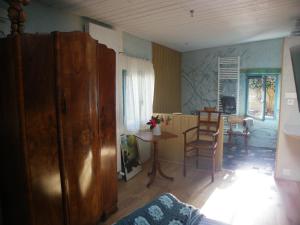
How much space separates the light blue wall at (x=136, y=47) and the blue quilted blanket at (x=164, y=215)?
2.64 metres

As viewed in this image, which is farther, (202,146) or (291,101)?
(202,146)

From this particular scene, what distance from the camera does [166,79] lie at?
4805 millimetres

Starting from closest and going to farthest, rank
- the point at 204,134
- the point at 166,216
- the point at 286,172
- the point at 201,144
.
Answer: the point at 166,216 → the point at 286,172 → the point at 201,144 → the point at 204,134

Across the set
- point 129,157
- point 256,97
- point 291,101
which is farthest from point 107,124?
point 256,97

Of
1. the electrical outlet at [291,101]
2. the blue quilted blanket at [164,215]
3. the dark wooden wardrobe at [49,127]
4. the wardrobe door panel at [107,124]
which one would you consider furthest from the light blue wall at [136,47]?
the blue quilted blanket at [164,215]

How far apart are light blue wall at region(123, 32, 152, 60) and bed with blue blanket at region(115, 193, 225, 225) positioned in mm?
2640

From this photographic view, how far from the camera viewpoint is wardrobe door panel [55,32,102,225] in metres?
1.64

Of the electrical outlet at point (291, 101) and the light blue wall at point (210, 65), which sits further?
the light blue wall at point (210, 65)

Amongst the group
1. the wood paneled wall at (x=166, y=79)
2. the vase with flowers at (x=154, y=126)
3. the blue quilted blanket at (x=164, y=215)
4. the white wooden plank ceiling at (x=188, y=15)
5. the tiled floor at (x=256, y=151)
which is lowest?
the tiled floor at (x=256, y=151)

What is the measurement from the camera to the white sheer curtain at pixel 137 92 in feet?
11.3

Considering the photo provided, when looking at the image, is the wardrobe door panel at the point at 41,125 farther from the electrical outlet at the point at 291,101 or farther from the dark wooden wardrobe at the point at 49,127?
the electrical outlet at the point at 291,101

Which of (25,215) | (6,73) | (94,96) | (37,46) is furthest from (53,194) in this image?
(37,46)

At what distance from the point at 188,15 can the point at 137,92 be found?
58.9 inches

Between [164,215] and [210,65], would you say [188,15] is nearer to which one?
[164,215]
